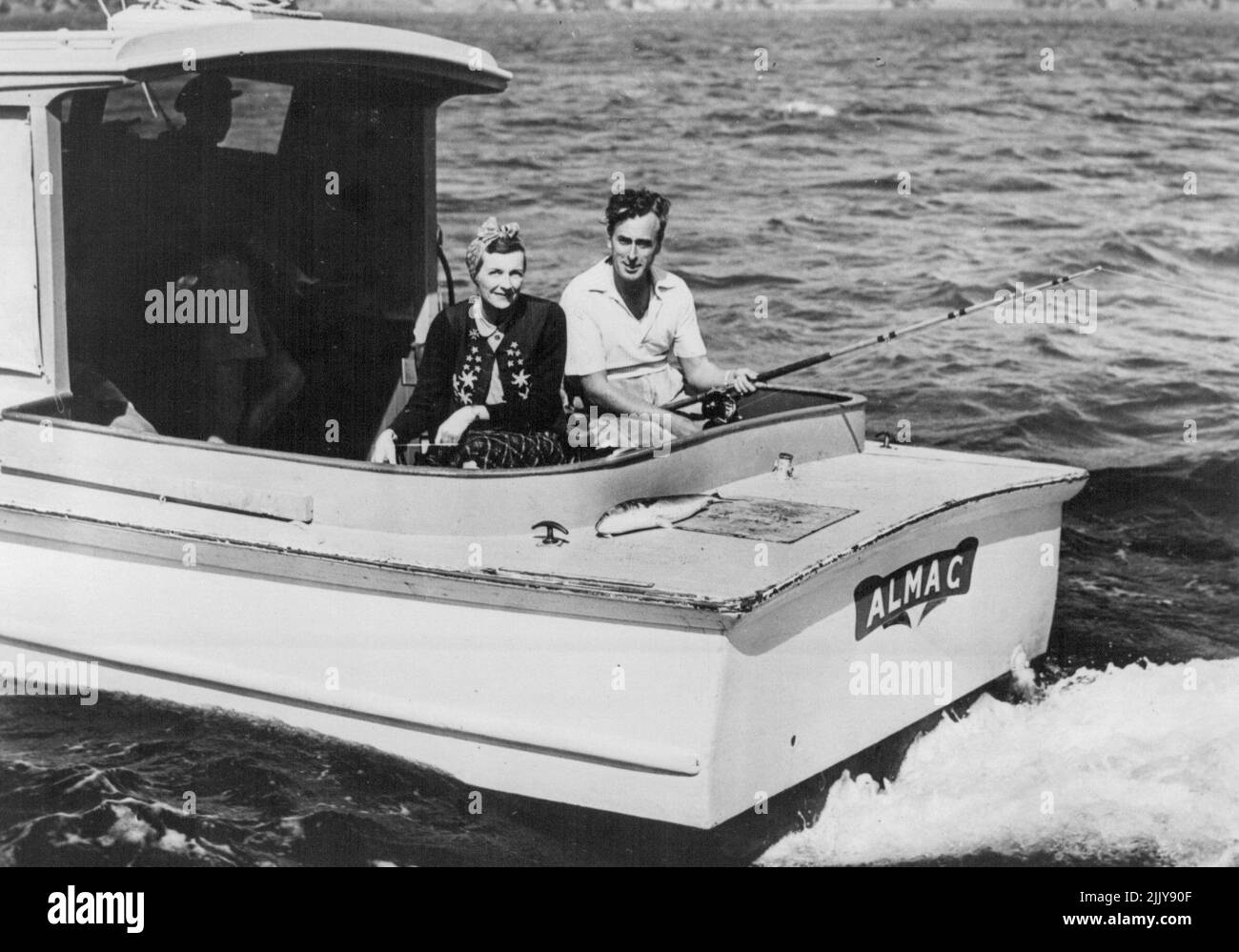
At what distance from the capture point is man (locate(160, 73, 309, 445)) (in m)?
6.79

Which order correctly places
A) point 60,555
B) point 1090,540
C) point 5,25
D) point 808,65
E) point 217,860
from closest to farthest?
point 217,860
point 60,555
point 1090,540
point 808,65
point 5,25

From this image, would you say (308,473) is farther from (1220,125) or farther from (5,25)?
(5,25)

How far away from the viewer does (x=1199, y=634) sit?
771 centimetres

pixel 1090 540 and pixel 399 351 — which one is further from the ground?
pixel 399 351

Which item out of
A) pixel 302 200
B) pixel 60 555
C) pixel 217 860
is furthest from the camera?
pixel 302 200

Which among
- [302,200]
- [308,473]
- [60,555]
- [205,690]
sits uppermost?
[302,200]

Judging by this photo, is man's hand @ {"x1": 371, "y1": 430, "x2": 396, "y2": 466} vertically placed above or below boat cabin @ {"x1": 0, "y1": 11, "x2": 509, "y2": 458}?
below

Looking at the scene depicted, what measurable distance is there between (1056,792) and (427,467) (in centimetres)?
262

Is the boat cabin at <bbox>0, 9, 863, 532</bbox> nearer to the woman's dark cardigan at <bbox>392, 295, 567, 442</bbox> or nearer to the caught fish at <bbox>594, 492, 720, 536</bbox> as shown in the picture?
the caught fish at <bbox>594, 492, 720, 536</bbox>

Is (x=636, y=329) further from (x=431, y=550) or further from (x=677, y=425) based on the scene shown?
(x=431, y=550)

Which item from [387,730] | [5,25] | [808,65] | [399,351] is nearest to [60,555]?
[387,730]

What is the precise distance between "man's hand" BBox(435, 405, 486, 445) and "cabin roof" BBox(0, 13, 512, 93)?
4.83 feet

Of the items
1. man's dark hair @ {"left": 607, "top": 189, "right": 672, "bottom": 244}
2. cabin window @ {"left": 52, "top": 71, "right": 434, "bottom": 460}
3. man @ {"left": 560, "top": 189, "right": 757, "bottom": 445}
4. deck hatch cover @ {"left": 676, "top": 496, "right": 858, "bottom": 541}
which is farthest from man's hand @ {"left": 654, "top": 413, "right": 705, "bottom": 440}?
cabin window @ {"left": 52, "top": 71, "right": 434, "bottom": 460}
